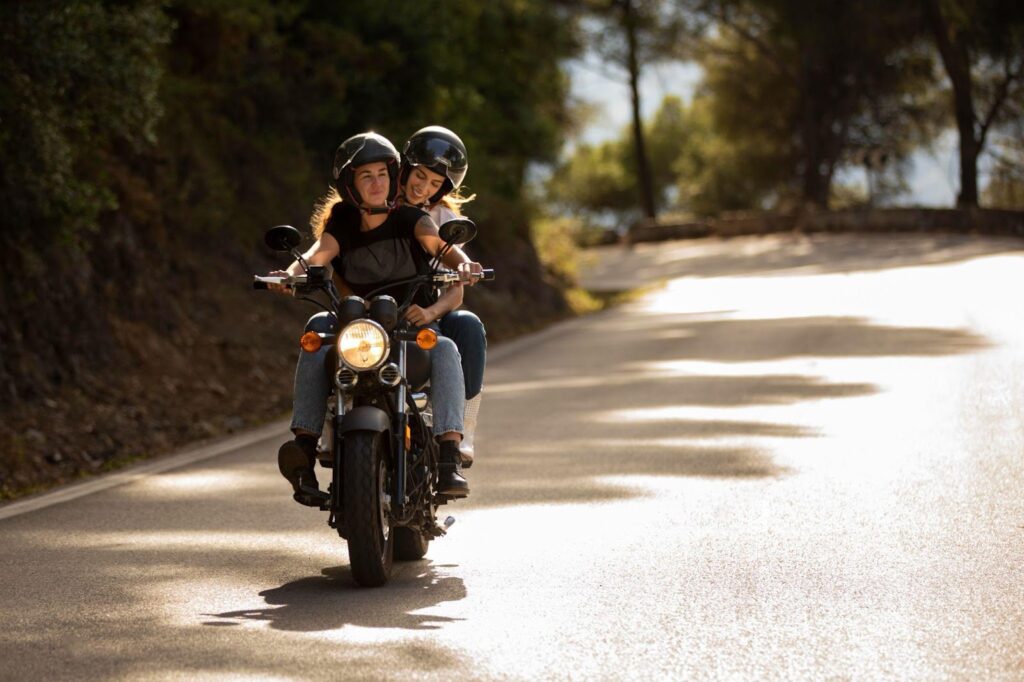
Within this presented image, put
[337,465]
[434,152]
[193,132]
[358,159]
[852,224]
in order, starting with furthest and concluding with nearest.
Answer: [852,224]
[193,132]
[434,152]
[358,159]
[337,465]

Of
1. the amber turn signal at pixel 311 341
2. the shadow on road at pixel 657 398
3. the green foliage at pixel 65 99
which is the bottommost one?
the shadow on road at pixel 657 398

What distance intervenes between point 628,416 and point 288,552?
5851mm

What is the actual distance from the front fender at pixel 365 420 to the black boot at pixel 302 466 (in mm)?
477

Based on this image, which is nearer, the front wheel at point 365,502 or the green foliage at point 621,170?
the front wheel at point 365,502

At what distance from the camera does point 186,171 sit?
1938 cm

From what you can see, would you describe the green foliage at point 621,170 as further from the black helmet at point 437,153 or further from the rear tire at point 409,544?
the rear tire at point 409,544

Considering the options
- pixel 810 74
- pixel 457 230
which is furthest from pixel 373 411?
pixel 810 74

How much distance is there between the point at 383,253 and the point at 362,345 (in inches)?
34.8

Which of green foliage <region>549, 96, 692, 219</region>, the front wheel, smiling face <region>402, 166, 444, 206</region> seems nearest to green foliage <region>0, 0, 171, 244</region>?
smiling face <region>402, 166, 444, 206</region>

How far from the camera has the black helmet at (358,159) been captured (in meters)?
7.95

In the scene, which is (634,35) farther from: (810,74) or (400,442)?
(400,442)

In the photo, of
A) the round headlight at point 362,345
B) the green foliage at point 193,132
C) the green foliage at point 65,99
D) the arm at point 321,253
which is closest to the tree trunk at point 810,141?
the green foliage at point 193,132

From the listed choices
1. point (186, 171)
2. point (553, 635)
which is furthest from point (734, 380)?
point (553, 635)

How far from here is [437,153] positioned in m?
8.20
